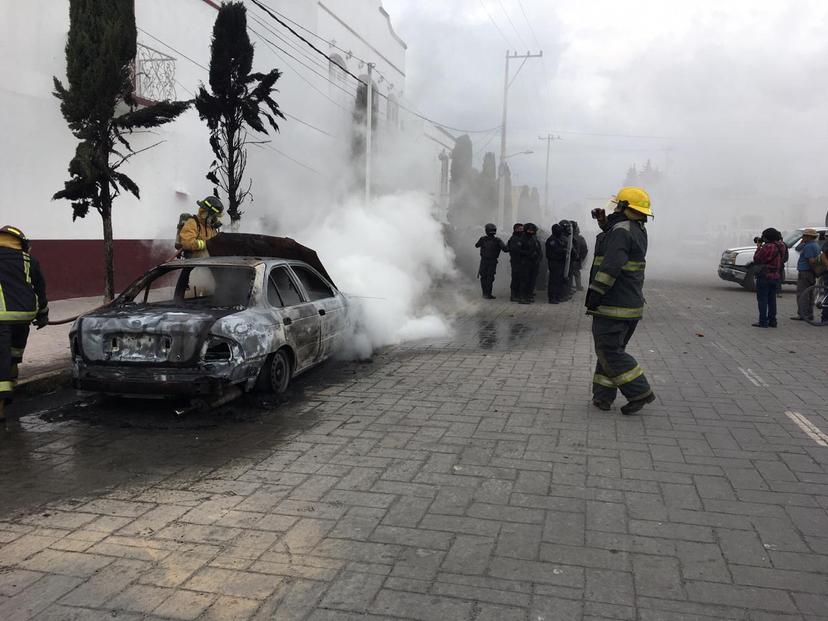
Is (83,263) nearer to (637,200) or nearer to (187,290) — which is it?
(187,290)

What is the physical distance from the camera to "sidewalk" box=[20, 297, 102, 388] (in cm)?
628

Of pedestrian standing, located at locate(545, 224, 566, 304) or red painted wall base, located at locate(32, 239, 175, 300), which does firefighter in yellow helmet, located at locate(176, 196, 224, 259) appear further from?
pedestrian standing, located at locate(545, 224, 566, 304)

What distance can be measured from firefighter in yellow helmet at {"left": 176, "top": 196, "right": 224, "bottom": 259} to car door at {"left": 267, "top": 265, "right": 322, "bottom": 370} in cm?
183

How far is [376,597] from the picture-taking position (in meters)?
2.67

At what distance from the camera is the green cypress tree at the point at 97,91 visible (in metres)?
7.62

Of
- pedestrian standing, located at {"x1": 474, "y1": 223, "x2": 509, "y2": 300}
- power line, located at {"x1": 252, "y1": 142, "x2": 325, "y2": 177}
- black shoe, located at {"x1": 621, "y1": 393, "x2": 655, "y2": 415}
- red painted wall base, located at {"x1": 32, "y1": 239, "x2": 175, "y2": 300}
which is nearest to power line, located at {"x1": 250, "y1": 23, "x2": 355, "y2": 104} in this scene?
power line, located at {"x1": 252, "y1": 142, "x2": 325, "y2": 177}

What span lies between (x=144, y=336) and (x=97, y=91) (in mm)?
4286

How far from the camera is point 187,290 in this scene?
21.4 ft

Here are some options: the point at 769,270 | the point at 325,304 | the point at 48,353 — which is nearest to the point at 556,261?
the point at 769,270

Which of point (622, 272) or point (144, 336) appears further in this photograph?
point (622, 272)

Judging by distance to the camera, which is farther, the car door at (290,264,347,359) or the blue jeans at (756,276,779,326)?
the blue jeans at (756,276,779,326)

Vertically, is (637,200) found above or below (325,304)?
above

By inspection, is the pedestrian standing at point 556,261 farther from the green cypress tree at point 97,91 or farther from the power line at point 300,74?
the green cypress tree at point 97,91

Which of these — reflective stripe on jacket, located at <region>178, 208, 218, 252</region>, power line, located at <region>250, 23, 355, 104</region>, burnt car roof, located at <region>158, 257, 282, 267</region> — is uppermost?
power line, located at <region>250, 23, 355, 104</region>
